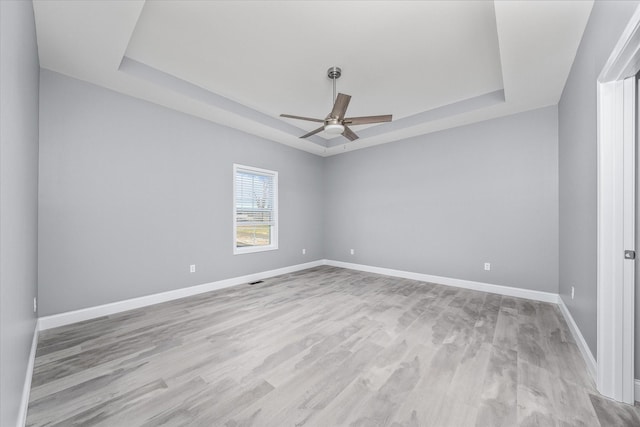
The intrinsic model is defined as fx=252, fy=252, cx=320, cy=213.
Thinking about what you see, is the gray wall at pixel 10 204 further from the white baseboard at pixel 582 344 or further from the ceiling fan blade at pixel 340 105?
the white baseboard at pixel 582 344

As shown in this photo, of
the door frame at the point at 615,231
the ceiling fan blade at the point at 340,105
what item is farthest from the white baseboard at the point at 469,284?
the ceiling fan blade at the point at 340,105

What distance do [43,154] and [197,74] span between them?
180 cm

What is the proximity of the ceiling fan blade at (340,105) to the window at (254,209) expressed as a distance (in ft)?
7.22

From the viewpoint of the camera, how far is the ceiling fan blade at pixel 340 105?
265cm

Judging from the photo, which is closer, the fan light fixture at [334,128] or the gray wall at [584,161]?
the gray wall at [584,161]

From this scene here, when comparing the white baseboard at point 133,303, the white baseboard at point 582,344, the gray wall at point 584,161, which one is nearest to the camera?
the gray wall at point 584,161

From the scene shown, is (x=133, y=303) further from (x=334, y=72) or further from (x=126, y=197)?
(x=334, y=72)

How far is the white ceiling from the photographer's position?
204cm

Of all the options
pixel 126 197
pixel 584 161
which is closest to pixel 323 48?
pixel 584 161

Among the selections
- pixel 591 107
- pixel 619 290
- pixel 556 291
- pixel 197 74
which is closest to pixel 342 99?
pixel 197 74

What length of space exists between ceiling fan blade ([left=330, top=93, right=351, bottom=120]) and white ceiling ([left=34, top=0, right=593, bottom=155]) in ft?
1.56

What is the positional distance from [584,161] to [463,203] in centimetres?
205

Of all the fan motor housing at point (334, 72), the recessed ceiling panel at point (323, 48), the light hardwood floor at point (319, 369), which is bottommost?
the light hardwood floor at point (319, 369)

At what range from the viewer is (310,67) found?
292cm
